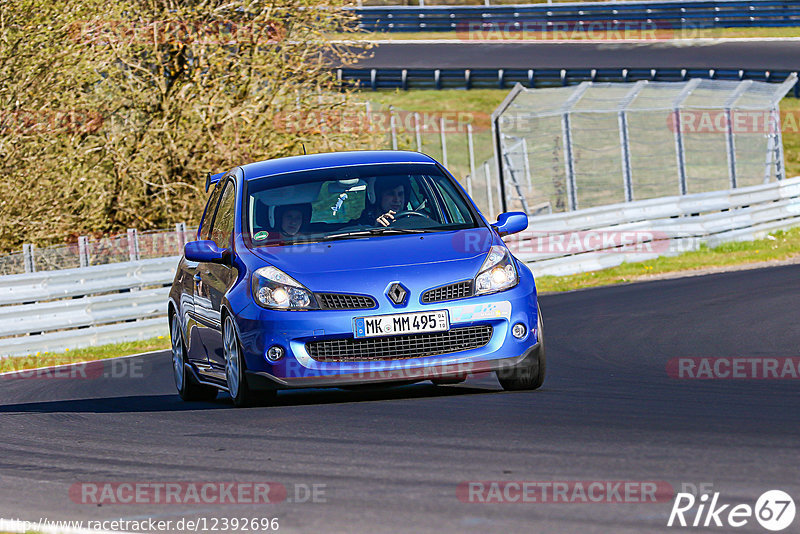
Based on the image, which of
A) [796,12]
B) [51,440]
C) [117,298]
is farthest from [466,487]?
[796,12]

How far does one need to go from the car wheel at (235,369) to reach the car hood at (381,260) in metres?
0.54

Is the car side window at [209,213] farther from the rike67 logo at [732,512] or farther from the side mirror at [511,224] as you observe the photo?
the rike67 logo at [732,512]

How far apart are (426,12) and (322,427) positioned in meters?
45.2

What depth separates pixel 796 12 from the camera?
149 ft

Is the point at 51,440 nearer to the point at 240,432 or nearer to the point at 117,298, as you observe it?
the point at 240,432

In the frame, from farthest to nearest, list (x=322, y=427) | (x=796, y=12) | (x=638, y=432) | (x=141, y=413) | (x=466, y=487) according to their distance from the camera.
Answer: (x=796, y=12)
(x=141, y=413)
(x=322, y=427)
(x=638, y=432)
(x=466, y=487)

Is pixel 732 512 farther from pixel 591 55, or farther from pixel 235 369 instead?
pixel 591 55

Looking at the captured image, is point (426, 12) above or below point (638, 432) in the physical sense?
below

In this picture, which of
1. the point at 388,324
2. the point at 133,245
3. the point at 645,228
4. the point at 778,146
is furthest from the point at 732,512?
the point at 778,146

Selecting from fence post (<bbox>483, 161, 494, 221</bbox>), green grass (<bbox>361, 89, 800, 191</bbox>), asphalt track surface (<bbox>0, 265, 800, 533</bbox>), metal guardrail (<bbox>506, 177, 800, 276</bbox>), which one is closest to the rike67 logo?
asphalt track surface (<bbox>0, 265, 800, 533</bbox>)

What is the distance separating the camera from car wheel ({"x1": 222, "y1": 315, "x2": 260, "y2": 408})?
870 cm

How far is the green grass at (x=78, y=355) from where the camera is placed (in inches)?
633

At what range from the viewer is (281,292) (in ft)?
27.8

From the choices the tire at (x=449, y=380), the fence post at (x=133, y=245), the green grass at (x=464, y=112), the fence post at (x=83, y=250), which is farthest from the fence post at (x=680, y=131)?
the tire at (x=449, y=380)
